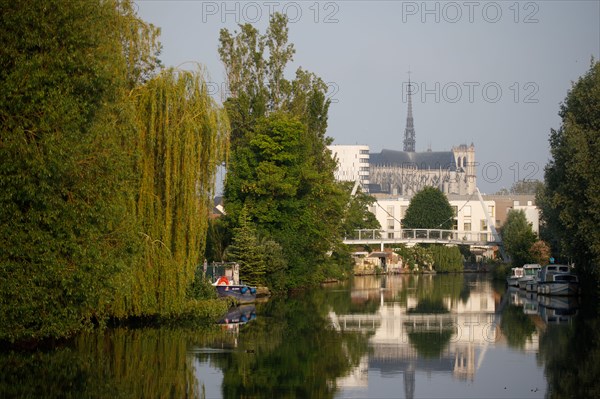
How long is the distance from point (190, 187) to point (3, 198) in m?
9.38

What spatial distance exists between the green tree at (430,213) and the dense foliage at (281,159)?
58559mm

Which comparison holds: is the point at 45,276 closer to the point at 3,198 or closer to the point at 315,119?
the point at 3,198

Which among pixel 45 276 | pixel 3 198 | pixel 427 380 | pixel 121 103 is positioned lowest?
pixel 427 380

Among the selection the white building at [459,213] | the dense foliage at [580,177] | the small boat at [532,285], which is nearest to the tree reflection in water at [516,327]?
the dense foliage at [580,177]

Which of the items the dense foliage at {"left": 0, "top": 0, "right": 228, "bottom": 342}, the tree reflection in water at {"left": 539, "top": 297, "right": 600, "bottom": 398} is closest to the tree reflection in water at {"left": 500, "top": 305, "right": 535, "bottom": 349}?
the tree reflection in water at {"left": 539, "top": 297, "right": 600, "bottom": 398}

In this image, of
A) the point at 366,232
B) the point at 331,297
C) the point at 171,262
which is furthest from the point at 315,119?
the point at 366,232

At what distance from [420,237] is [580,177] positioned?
240 feet

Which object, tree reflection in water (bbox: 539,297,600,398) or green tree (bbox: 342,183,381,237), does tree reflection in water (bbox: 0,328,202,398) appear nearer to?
tree reflection in water (bbox: 539,297,600,398)

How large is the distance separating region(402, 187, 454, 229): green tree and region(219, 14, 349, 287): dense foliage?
192 feet

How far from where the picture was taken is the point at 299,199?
5794 cm

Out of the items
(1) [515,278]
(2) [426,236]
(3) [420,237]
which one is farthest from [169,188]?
(3) [420,237]

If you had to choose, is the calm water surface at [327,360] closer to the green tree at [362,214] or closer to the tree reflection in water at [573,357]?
the tree reflection in water at [573,357]

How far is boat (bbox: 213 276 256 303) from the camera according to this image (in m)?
43.4

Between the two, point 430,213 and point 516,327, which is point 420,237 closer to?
point 430,213
